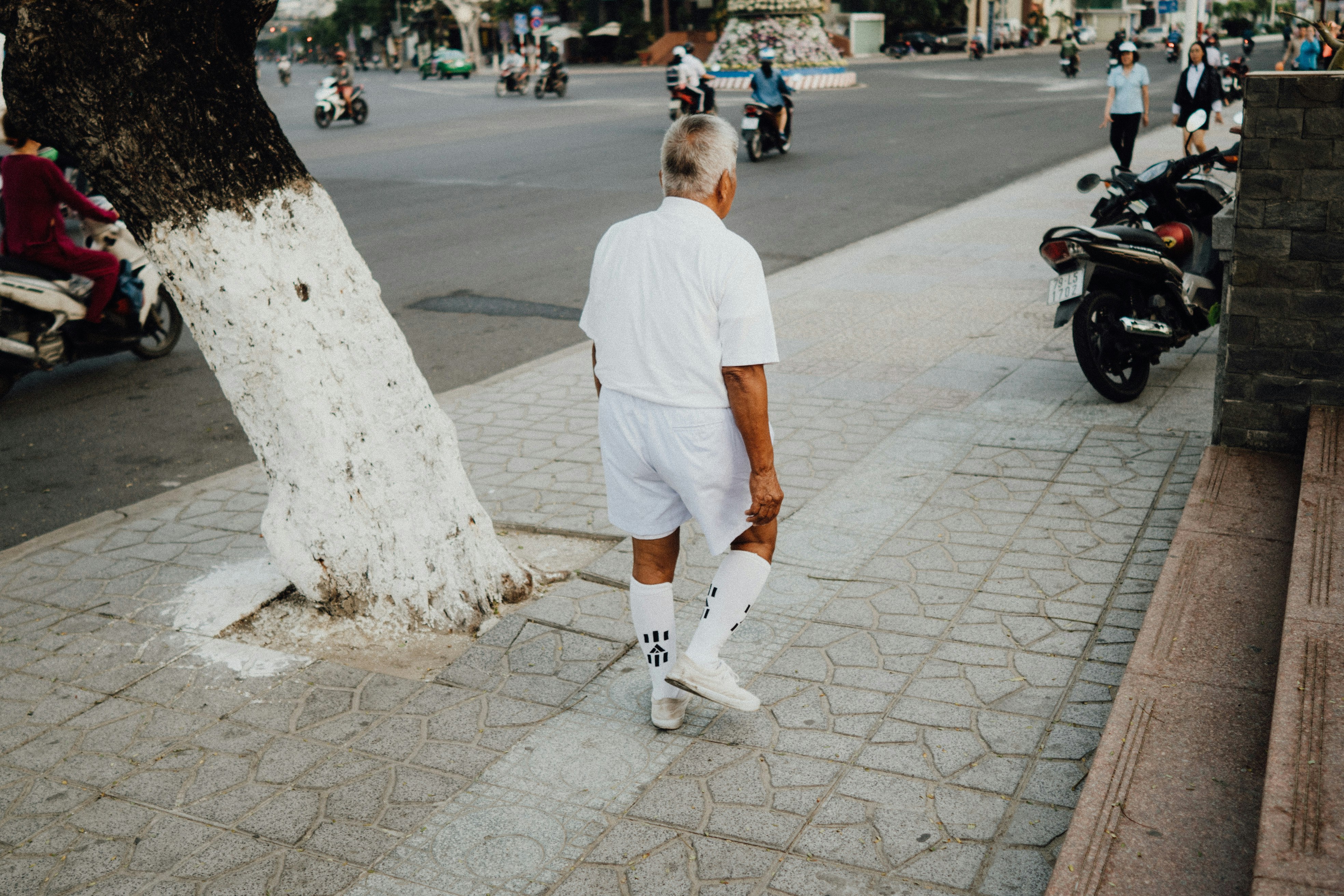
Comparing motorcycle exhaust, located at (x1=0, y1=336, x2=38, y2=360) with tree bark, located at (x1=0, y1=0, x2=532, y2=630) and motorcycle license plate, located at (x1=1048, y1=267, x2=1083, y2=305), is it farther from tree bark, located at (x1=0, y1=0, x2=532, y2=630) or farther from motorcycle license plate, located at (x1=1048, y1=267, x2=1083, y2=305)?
motorcycle license plate, located at (x1=1048, y1=267, x2=1083, y2=305)

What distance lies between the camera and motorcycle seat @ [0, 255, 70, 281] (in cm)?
719

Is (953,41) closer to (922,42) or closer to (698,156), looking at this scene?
(922,42)

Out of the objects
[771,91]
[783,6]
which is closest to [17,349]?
[771,91]

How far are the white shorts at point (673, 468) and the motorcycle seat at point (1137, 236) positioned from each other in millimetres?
3964

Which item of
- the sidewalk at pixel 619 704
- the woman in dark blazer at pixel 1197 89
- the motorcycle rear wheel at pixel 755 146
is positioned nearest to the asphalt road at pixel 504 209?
the motorcycle rear wheel at pixel 755 146

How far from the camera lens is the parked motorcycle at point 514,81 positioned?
38.0 meters

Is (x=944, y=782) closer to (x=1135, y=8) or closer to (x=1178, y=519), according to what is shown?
(x=1178, y=519)

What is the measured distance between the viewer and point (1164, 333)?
19.7ft

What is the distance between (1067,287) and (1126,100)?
30.1ft

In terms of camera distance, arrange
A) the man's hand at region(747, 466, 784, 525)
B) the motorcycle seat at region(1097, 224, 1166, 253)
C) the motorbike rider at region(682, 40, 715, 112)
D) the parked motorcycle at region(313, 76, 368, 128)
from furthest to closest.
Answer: the parked motorcycle at region(313, 76, 368, 128)
the motorbike rider at region(682, 40, 715, 112)
the motorcycle seat at region(1097, 224, 1166, 253)
the man's hand at region(747, 466, 784, 525)

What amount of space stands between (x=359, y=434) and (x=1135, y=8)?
3375 inches

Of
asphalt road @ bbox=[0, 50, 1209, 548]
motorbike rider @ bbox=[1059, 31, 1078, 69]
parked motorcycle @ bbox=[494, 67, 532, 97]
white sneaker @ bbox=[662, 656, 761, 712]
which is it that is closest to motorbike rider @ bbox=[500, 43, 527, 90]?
parked motorcycle @ bbox=[494, 67, 532, 97]

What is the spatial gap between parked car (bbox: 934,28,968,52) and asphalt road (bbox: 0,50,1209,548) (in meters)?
29.9

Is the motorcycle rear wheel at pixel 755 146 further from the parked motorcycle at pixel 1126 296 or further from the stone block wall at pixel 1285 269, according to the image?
the stone block wall at pixel 1285 269
